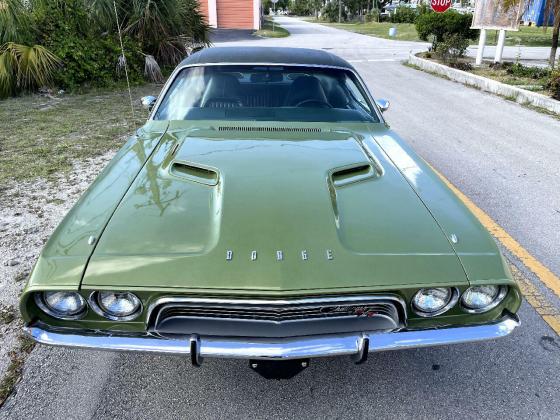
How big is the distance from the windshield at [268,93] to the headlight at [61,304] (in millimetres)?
1811

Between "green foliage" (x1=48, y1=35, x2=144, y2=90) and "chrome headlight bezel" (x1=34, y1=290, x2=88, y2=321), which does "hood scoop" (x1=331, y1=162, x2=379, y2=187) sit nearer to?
"chrome headlight bezel" (x1=34, y1=290, x2=88, y2=321)

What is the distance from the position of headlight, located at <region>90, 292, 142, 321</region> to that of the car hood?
4.0 inches

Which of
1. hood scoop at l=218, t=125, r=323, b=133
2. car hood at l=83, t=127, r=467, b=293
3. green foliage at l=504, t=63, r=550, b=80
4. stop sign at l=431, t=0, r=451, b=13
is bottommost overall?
green foliage at l=504, t=63, r=550, b=80

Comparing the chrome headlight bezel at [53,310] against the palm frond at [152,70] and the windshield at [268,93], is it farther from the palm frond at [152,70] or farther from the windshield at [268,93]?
the palm frond at [152,70]

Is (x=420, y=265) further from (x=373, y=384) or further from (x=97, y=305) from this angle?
(x=97, y=305)

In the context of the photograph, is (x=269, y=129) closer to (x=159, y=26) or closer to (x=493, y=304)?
(x=493, y=304)

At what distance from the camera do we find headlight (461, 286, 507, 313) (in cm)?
194

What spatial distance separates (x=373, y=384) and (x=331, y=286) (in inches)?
35.3

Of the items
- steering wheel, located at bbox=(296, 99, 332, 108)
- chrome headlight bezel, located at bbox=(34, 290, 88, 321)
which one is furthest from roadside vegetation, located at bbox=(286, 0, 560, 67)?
chrome headlight bezel, located at bbox=(34, 290, 88, 321)

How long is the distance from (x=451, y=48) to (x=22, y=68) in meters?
12.1

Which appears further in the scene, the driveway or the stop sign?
the stop sign

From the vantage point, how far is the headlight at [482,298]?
76.5 inches

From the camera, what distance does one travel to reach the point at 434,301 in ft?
6.34

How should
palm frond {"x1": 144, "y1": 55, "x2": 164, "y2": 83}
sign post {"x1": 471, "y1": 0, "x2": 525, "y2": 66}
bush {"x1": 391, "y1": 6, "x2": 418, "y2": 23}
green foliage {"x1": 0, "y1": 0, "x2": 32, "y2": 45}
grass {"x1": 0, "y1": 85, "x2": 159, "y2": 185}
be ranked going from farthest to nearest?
bush {"x1": 391, "y1": 6, "x2": 418, "y2": 23}, sign post {"x1": 471, "y1": 0, "x2": 525, "y2": 66}, palm frond {"x1": 144, "y1": 55, "x2": 164, "y2": 83}, green foliage {"x1": 0, "y1": 0, "x2": 32, "y2": 45}, grass {"x1": 0, "y1": 85, "x2": 159, "y2": 185}
